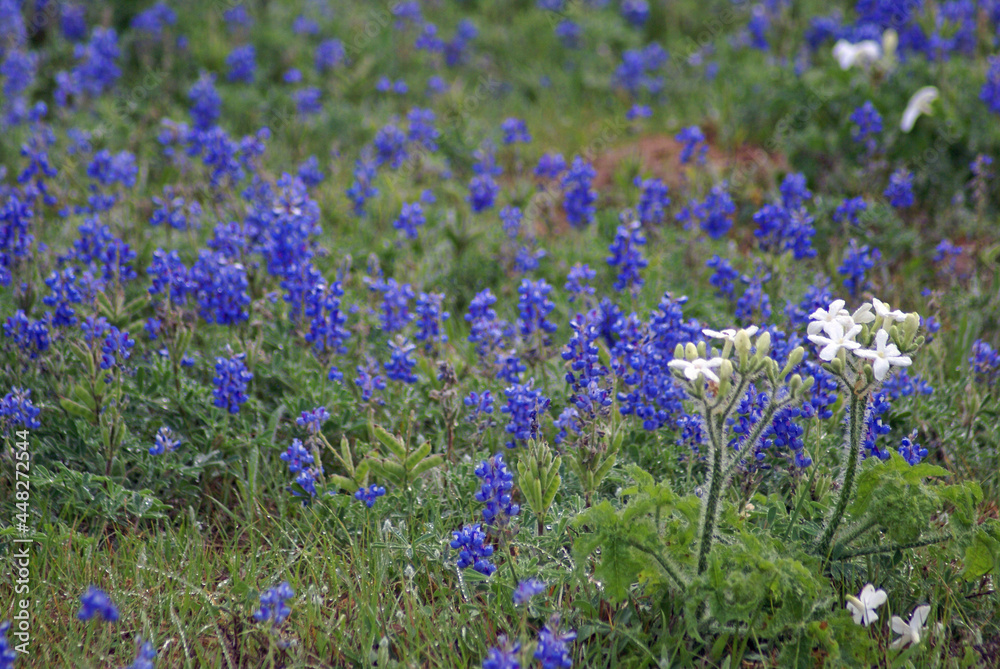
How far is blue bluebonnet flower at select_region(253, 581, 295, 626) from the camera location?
228cm

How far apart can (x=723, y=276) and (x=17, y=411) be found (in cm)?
285

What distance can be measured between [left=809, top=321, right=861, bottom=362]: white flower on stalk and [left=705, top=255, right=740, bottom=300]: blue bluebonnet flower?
1473mm

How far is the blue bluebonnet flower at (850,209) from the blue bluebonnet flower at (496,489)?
2468 mm

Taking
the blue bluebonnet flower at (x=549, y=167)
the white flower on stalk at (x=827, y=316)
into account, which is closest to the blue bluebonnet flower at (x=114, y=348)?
the white flower on stalk at (x=827, y=316)

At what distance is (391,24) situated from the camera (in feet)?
24.5

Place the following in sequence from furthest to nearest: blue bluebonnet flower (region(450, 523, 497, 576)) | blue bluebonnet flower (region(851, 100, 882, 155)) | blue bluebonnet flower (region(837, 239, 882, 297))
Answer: blue bluebonnet flower (region(851, 100, 882, 155)) → blue bluebonnet flower (region(837, 239, 882, 297)) → blue bluebonnet flower (region(450, 523, 497, 576))

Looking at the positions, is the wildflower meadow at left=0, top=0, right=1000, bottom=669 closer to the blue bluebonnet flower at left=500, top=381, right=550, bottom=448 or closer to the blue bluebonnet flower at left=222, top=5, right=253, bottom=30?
the blue bluebonnet flower at left=500, top=381, right=550, bottom=448

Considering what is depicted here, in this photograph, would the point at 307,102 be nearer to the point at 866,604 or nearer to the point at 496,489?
the point at 496,489

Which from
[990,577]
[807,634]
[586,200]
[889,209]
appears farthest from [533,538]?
[889,209]

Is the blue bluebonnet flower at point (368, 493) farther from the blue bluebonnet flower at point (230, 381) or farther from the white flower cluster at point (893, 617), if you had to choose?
the white flower cluster at point (893, 617)

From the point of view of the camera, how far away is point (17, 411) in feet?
10.0

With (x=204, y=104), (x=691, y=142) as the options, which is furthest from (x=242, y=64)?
(x=691, y=142)

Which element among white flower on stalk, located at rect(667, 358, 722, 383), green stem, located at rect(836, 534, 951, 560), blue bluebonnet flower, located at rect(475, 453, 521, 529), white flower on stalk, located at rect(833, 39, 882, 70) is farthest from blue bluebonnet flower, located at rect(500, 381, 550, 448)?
white flower on stalk, located at rect(833, 39, 882, 70)

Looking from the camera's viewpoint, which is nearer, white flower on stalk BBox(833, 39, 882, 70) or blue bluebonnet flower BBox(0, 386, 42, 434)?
blue bluebonnet flower BBox(0, 386, 42, 434)
